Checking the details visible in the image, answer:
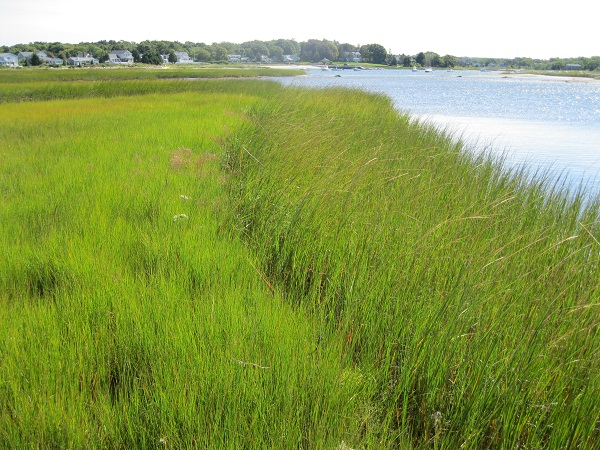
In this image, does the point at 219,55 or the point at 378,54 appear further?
the point at 378,54

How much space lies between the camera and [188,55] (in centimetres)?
11112

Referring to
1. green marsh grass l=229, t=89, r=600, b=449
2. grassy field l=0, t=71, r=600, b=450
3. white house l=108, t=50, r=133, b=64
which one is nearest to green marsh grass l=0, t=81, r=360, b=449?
grassy field l=0, t=71, r=600, b=450

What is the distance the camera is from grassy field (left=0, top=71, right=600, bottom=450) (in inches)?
75.7

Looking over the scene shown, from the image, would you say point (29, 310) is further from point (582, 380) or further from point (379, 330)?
point (582, 380)

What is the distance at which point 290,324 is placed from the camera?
2447 mm

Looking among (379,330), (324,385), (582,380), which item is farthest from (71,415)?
(582,380)

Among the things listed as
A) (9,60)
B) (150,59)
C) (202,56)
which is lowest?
(150,59)

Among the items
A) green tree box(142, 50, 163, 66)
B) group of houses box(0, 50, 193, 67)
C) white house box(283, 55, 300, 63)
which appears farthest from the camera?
white house box(283, 55, 300, 63)

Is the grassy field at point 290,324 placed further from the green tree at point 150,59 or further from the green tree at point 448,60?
the green tree at point 448,60

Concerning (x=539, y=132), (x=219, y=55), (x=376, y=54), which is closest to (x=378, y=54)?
(x=376, y=54)

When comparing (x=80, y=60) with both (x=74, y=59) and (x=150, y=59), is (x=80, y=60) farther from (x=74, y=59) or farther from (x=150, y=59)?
(x=150, y=59)

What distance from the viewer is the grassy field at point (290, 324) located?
192cm

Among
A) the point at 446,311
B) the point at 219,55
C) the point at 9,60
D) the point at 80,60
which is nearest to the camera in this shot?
the point at 446,311

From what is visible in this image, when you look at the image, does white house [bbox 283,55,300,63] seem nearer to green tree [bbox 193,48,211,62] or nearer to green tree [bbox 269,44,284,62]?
green tree [bbox 269,44,284,62]
